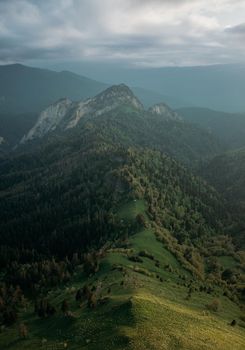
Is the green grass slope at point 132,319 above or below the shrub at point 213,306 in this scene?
above

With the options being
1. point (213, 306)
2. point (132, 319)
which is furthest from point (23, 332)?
point (213, 306)

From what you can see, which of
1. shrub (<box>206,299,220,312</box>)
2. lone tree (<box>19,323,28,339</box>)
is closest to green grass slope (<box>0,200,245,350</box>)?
lone tree (<box>19,323,28,339</box>)

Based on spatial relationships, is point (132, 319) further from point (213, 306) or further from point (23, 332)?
point (213, 306)

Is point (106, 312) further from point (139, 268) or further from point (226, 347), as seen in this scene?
point (139, 268)


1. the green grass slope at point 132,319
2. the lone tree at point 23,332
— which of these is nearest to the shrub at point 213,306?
the green grass slope at point 132,319

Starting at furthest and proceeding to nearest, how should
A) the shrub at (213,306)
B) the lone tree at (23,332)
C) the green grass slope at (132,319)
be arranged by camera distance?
the shrub at (213,306) < the lone tree at (23,332) < the green grass slope at (132,319)

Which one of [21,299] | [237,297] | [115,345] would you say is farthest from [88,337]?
[237,297]

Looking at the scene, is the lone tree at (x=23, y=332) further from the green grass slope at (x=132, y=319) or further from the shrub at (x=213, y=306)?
the shrub at (x=213, y=306)

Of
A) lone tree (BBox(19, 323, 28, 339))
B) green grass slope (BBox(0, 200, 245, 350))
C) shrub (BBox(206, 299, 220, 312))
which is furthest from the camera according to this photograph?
shrub (BBox(206, 299, 220, 312))

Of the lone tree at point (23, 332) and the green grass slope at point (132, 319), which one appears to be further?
the lone tree at point (23, 332)

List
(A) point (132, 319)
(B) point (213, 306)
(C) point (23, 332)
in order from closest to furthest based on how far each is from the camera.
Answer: (A) point (132, 319) → (C) point (23, 332) → (B) point (213, 306)

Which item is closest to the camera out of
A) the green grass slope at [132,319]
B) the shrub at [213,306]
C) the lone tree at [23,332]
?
the green grass slope at [132,319]

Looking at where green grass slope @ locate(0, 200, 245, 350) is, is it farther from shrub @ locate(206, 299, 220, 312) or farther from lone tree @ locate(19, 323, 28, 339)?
shrub @ locate(206, 299, 220, 312)
